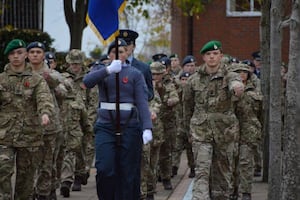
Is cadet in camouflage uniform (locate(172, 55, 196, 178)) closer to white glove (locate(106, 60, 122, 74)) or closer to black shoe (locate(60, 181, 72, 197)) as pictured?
black shoe (locate(60, 181, 72, 197))

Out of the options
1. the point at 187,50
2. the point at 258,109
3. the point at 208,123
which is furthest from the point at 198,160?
the point at 187,50

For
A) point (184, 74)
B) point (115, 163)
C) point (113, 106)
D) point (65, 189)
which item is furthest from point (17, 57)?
point (184, 74)

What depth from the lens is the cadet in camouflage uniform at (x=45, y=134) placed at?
40.2 feet

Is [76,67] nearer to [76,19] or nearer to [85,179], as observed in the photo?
[85,179]

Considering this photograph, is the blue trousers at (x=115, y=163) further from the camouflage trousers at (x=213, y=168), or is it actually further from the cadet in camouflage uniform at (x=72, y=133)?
the cadet in camouflage uniform at (x=72, y=133)

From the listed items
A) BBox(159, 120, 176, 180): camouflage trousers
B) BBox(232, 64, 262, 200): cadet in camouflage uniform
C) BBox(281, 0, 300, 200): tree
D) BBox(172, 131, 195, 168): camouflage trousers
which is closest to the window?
BBox(172, 131, 195, 168): camouflage trousers

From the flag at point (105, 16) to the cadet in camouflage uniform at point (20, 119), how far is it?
46.8 inches

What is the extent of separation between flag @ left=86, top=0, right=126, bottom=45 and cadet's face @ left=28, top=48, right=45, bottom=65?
1.92 meters

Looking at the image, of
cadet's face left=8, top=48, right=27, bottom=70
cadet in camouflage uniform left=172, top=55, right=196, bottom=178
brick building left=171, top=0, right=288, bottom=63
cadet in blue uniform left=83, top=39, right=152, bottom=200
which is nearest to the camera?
cadet in blue uniform left=83, top=39, right=152, bottom=200

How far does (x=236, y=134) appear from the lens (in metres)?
11.7

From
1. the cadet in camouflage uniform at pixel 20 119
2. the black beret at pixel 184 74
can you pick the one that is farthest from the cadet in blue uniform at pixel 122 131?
the black beret at pixel 184 74

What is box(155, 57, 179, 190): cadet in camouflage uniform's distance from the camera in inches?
587

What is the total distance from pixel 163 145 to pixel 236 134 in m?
3.92

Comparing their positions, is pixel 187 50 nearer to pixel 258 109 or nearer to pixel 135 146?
pixel 258 109
